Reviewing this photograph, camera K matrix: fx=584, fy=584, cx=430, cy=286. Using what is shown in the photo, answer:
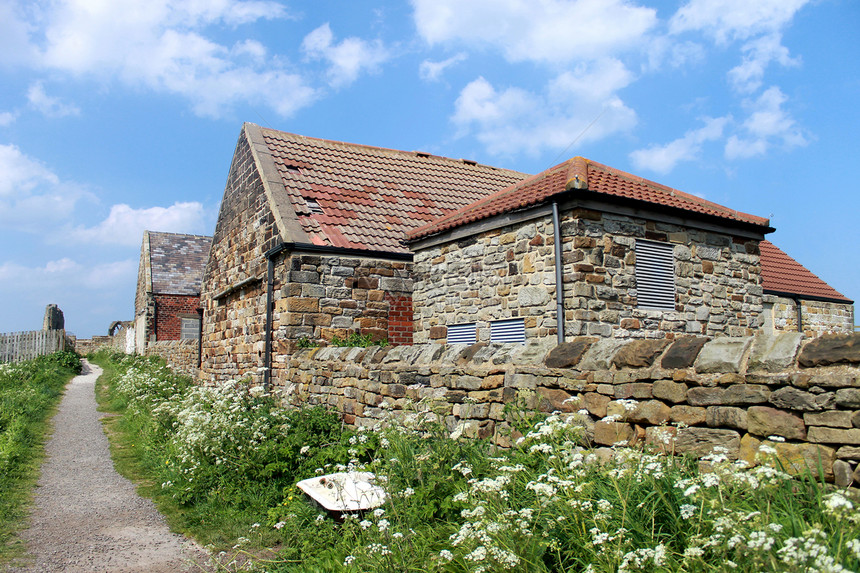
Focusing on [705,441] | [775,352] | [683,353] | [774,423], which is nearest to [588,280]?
[683,353]

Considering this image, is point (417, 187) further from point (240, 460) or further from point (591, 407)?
point (591, 407)

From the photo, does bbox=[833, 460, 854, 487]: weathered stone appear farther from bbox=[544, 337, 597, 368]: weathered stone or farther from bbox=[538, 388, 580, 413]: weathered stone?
bbox=[544, 337, 597, 368]: weathered stone

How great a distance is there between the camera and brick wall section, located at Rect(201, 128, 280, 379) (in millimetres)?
11266

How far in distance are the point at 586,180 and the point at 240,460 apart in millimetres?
5984

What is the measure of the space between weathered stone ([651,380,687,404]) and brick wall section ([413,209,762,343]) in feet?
13.8

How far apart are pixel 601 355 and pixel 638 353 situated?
363 mm

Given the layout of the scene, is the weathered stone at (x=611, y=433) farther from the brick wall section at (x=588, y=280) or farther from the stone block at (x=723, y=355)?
the brick wall section at (x=588, y=280)

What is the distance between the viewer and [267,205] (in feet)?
37.1

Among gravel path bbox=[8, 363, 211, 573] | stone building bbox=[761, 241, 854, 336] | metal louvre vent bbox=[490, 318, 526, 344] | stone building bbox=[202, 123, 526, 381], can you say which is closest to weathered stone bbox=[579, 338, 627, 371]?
gravel path bbox=[8, 363, 211, 573]

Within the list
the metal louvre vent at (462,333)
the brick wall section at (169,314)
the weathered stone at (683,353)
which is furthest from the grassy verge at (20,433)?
the brick wall section at (169,314)

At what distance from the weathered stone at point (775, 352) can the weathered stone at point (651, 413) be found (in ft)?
2.14

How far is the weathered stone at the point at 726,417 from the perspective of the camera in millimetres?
3564

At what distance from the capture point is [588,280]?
8.39m

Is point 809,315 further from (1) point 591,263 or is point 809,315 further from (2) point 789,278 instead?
(1) point 591,263
